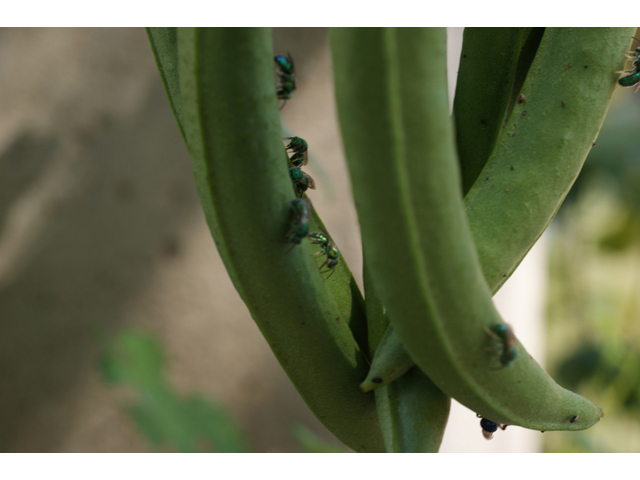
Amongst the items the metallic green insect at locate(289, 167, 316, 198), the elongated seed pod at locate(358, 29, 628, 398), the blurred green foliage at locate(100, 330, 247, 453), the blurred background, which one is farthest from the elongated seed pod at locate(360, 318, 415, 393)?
the blurred background

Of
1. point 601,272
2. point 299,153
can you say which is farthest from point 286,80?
point 601,272

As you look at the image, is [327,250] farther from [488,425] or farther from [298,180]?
[488,425]

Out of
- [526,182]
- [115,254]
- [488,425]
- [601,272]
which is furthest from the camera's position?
[601,272]

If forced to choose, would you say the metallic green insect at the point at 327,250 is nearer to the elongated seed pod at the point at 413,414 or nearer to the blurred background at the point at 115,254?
the elongated seed pod at the point at 413,414

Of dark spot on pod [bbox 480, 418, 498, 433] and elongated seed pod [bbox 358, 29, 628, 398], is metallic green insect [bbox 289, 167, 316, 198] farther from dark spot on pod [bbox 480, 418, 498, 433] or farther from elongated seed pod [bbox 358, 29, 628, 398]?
dark spot on pod [bbox 480, 418, 498, 433]

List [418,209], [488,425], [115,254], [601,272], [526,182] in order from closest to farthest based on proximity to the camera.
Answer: [418,209] → [526,182] → [488,425] → [115,254] → [601,272]
